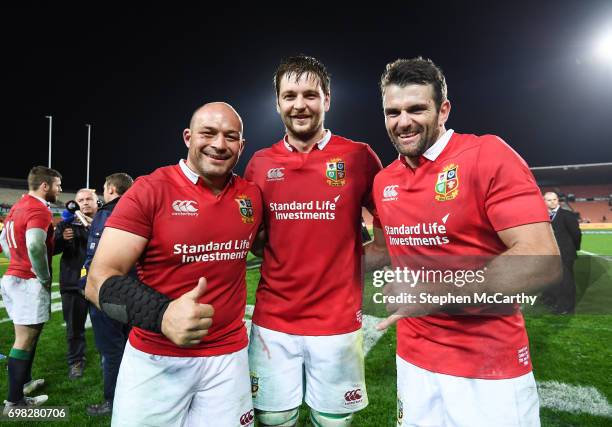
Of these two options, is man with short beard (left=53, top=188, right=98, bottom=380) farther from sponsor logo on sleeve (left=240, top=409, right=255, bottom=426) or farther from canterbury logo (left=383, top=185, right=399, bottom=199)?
canterbury logo (left=383, top=185, right=399, bottom=199)

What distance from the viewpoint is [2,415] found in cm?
331

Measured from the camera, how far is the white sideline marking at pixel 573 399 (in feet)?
10.6

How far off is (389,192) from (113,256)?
1326 mm

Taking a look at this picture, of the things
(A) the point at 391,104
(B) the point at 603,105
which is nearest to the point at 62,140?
(A) the point at 391,104

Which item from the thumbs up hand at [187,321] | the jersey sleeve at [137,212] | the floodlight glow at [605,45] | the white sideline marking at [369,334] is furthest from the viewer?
the floodlight glow at [605,45]

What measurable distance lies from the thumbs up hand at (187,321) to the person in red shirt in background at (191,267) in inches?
15.1

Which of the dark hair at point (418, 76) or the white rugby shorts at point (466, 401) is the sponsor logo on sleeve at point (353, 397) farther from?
the dark hair at point (418, 76)

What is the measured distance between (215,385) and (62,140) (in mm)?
45201

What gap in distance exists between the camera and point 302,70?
226cm

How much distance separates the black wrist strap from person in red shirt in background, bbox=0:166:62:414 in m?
Answer: 2.82

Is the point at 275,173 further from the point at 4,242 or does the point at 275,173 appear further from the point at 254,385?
the point at 4,242

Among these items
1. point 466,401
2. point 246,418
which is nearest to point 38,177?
point 246,418

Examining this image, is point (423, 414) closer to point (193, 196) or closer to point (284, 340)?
point (284, 340)

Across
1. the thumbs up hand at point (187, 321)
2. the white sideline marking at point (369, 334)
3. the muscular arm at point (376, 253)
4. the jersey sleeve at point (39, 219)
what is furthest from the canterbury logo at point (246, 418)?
the jersey sleeve at point (39, 219)
